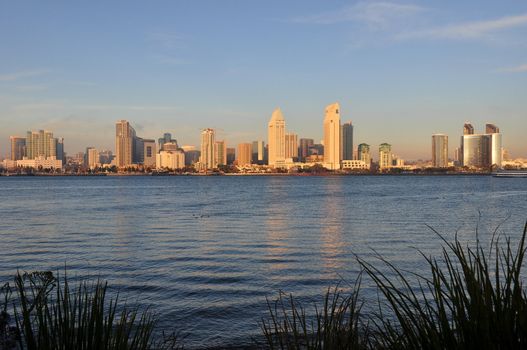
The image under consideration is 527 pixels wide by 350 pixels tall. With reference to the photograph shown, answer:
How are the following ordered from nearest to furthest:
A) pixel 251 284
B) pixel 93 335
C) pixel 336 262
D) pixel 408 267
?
pixel 93 335 < pixel 251 284 < pixel 408 267 < pixel 336 262

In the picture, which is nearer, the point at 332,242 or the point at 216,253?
the point at 216,253

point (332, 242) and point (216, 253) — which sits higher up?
point (216, 253)

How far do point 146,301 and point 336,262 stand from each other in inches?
359

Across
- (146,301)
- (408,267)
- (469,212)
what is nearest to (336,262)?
A: (408,267)

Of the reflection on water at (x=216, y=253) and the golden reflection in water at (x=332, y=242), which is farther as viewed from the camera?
the golden reflection in water at (x=332, y=242)

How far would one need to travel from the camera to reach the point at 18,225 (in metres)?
39.5

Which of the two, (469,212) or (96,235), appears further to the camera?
(469,212)

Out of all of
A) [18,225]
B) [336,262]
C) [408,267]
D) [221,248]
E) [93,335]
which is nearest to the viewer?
[93,335]

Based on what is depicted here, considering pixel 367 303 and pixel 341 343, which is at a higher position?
pixel 341 343

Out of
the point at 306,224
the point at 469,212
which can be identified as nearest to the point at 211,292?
the point at 306,224

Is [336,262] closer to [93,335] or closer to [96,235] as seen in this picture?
[96,235]

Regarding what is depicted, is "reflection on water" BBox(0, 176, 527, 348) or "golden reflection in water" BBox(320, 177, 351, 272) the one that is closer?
"reflection on water" BBox(0, 176, 527, 348)

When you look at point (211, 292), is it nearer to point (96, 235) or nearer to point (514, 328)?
point (514, 328)

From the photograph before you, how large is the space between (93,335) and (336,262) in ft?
61.7
